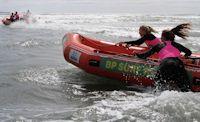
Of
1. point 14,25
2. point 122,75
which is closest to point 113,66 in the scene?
point 122,75

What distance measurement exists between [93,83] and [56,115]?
266 centimetres

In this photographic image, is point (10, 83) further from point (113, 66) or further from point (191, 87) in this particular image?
point (191, 87)

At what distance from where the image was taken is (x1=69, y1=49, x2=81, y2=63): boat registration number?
8898mm

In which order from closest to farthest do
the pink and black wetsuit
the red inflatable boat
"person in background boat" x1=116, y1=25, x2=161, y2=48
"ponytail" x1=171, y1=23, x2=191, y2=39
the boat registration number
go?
the pink and black wetsuit < "ponytail" x1=171, y1=23, x2=191, y2=39 < the red inflatable boat < "person in background boat" x1=116, y1=25, x2=161, y2=48 < the boat registration number

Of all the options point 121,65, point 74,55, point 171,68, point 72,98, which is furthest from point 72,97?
point 171,68

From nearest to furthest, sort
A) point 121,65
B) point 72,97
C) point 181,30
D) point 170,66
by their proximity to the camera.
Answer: point 170,66 < point 181,30 < point 72,97 < point 121,65

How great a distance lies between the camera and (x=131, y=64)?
8.08 m

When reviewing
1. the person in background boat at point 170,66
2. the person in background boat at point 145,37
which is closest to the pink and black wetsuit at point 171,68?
the person in background boat at point 170,66

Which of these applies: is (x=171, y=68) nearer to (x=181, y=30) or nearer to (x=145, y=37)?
(x=181, y=30)

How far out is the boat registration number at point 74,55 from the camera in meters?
8.90

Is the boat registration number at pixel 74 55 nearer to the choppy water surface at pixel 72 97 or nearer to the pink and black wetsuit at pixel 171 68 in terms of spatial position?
the choppy water surface at pixel 72 97

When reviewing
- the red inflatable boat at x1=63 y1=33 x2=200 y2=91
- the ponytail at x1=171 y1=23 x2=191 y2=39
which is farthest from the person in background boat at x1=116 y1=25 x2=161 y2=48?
the ponytail at x1=171 y1=23 x2=191 y2=39

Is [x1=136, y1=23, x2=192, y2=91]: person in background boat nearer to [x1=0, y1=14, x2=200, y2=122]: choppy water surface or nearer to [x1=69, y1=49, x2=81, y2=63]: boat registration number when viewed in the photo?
[x1=0, y1=14, x2=200, y2=122]: choppy water surface

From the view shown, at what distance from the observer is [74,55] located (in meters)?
9.02
